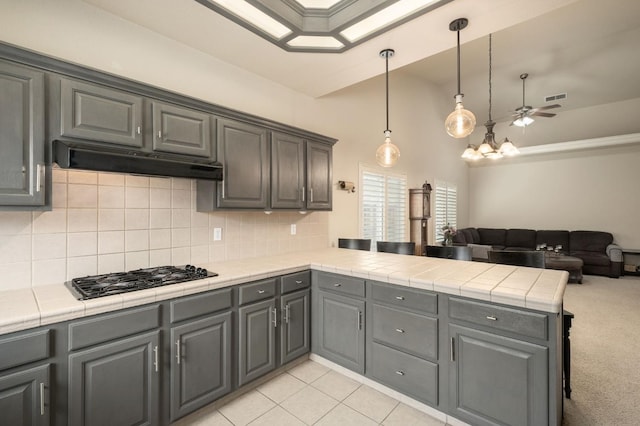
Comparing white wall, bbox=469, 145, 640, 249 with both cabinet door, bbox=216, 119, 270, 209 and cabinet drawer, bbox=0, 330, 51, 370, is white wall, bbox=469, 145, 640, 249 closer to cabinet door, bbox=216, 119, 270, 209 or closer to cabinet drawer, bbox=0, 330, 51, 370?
cabinet door, bbox=216, 119, 270, 209

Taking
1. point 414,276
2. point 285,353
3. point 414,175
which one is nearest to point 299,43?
point 414,276

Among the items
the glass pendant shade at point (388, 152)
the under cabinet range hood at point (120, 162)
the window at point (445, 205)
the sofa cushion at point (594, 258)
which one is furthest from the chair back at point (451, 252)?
the sofa cushion at point (594, 258)

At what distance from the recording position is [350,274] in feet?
7.96

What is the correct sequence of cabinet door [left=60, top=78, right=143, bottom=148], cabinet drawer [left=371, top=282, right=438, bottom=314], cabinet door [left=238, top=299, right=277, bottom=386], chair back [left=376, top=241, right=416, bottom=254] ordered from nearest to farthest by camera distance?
1. cabinet door [left=60, top=78, right=143, bottom=148]
2. cabinet drawer [left=371, top=282, right=438, bottom=314]
3. cabinet door [left=238, top=299, right=277, bottom=386]
4. chair back [left=376, top=241, right=416, bottom=254]

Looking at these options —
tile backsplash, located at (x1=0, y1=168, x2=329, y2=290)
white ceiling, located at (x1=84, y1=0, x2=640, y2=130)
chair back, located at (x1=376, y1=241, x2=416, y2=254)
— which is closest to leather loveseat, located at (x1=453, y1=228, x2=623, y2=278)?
white ceiling, located at (x1=84, y1=0, x2=640, y2=130)

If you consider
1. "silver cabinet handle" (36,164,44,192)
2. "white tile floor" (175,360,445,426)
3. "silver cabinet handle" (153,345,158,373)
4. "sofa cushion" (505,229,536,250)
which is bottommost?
"white tile floor" (175,360,445,426)

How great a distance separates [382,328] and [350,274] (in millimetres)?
479

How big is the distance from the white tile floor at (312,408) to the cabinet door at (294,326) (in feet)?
0.73

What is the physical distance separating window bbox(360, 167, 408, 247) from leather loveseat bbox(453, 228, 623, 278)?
235cm

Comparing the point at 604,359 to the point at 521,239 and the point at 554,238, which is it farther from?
the point at 521,239

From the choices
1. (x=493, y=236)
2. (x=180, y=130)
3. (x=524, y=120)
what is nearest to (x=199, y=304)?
(x=180, y=130)

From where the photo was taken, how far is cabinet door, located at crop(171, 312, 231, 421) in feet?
6.02

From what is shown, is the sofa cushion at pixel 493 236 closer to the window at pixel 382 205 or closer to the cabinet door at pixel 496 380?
the window at pixel 382 205

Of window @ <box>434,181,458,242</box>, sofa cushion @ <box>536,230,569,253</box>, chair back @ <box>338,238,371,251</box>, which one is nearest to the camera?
chair back @ <box>338,238,371,251</box>
